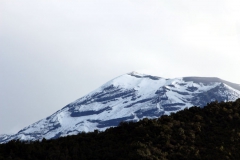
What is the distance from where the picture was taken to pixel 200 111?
31.3 meters

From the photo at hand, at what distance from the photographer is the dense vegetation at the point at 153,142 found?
21.5 m

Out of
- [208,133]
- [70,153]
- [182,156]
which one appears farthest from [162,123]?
[70,153]

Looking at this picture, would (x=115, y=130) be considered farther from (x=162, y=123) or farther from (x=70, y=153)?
(x=70, y=153)

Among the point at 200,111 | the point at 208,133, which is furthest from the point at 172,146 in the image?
the point at 200,111

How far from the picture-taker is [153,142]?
79.8 ft

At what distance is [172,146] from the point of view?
23.6m

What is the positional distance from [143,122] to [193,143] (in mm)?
4273

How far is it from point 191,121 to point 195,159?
6.62 metres

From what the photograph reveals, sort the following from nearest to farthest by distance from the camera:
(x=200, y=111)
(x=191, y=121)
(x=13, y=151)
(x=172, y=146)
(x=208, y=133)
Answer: (x=13, y=151)
(x=172, y=146)
(x=208, y=133)
(x=191, y=121)
(x=200, y=111)

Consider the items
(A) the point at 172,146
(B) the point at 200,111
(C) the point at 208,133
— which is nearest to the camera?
(A) the point at 172,146

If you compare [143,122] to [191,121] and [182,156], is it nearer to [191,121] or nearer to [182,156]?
[191,121]

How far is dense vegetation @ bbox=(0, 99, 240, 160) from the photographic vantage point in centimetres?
2153

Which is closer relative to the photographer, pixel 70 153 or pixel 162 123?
pixel 70 153

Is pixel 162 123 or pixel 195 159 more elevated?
pixel 162 123
